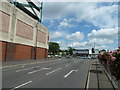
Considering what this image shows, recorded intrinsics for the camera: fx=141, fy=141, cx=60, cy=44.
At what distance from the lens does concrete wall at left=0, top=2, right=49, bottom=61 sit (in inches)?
1115

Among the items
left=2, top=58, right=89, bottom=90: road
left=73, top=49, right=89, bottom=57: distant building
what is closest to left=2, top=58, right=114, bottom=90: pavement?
left=2, top=58, right=89, bottom=90: road

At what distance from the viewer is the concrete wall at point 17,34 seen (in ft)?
93.0

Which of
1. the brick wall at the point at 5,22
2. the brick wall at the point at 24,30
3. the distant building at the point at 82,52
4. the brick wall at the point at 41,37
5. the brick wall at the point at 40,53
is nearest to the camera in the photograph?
the brick wall at the point at 5,22

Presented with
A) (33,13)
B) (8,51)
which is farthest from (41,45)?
(8,51)

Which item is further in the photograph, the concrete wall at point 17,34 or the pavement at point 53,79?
the concrete wall at point 17,34

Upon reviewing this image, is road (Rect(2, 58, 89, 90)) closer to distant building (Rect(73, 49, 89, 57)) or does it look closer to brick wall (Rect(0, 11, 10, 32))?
brick wall (Rect(0, 11, 10, 32))

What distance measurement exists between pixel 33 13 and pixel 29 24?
13.5 meters

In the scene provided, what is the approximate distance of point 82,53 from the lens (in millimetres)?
116438

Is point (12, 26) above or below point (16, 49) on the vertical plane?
above

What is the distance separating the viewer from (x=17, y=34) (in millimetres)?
33094

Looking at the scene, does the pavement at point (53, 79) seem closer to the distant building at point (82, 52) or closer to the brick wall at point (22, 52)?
the brick wall at point (22, 52)

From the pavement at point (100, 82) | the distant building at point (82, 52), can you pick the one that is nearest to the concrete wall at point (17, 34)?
the pavement at point (100, 82)

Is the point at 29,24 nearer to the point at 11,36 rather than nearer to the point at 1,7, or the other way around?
the point at 11,36

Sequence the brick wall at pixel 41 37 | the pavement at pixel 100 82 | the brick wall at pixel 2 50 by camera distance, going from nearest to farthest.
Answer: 1. the pavement at pixel 100 82
2. the brick wall at pixel 2 50
3. the brick wall at pixel 41 37
